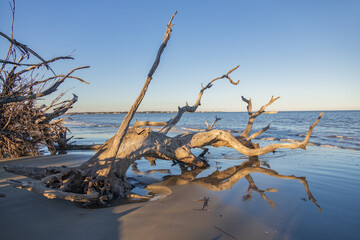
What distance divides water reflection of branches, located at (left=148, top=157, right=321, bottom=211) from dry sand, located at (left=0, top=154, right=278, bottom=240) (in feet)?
3.31

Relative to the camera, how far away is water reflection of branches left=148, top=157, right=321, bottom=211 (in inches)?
175

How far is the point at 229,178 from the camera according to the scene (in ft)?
17.9

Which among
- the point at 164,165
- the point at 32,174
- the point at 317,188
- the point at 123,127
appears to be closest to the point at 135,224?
the point at 123,127

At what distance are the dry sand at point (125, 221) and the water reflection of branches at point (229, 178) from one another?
3.31 ft

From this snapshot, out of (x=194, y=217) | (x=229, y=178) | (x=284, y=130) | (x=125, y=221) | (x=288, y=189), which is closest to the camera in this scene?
(x=125, y=221)

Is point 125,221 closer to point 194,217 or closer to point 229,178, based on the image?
point 194,217

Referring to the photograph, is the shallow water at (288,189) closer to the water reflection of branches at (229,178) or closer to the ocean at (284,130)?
the water reflection of branches at (229,178)

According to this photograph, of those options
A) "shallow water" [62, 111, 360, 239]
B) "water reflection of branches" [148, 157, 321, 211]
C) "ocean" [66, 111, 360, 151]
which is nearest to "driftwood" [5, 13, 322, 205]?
"shallow water" [62, 111, 360, 239]

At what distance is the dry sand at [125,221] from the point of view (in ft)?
8.57

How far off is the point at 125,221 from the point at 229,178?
10.7 feet

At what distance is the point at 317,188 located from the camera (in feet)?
15.0

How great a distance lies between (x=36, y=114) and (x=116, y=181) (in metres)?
4.85

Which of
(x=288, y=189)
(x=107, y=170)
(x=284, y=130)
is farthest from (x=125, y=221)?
(x=284, y=130)

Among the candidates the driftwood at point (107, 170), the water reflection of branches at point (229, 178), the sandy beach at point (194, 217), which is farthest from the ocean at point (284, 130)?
the sandy beach at point (194, 217)
